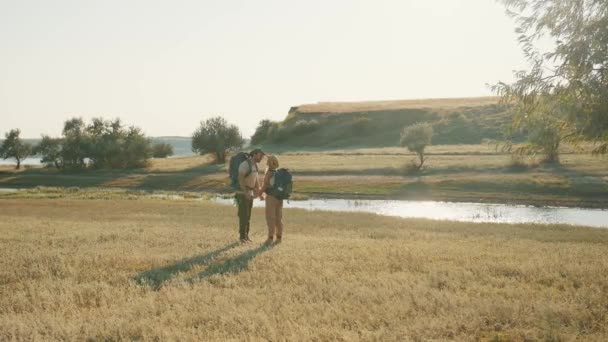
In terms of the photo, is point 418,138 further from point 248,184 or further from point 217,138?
point 248,184

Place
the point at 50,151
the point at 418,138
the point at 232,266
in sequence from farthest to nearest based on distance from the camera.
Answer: the point at 50,151, the point at 418,138, the point at 232,266

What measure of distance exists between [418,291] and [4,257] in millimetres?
11375

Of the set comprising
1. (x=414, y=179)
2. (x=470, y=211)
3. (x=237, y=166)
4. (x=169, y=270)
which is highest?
(x=237, y=166)

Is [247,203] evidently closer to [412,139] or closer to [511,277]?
[511,277]

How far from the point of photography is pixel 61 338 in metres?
8.29

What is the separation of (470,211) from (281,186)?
33163mm

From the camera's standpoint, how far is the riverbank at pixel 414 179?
180 ft

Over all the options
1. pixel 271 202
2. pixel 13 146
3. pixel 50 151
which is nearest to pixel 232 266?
pixel 271 202

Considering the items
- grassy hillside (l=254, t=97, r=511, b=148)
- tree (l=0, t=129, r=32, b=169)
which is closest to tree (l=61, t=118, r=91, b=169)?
tree (l=0, t=129, r=32, b=169)

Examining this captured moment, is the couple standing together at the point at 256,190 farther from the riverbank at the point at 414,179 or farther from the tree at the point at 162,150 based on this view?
the tree at the point at 162,150

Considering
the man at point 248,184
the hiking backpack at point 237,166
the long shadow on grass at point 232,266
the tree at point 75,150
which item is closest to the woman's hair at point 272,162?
the man at point 248,184

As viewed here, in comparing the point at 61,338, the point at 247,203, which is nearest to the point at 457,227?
the point at 247,203

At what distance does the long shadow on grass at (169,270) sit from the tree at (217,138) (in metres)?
83.8

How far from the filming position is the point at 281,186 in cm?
1711
